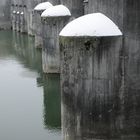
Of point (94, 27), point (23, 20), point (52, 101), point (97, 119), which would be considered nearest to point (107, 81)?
point (97, 119)

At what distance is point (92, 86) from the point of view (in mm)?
8586

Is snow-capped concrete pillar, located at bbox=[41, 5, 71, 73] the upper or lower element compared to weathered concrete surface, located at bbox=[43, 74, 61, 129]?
upper

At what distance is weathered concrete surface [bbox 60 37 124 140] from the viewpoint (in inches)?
335

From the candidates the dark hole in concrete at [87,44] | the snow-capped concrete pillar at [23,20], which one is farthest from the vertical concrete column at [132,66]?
the snow-capped concrete pillar at [23,20]

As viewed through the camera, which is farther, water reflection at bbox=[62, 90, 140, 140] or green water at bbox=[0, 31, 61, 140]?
green water at bbox=[0, 31, 61, 140]

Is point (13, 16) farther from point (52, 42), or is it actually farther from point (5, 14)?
point (52, 42)

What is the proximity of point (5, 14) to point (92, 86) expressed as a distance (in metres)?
32.5

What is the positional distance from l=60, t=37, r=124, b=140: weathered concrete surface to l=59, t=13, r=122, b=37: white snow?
0.14m

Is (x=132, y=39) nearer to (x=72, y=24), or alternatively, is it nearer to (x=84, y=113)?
(x=72, y=24)

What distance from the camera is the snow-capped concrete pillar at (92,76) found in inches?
335

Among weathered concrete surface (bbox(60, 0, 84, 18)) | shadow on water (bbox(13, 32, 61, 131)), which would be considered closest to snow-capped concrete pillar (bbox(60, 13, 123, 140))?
shadow on water (bbox(13, 32, 61, 131))

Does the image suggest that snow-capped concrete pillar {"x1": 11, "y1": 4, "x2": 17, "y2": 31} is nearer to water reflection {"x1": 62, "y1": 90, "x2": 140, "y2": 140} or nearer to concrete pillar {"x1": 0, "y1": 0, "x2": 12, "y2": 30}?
concrete pillar {"x1": 0, "y1": 0, "x2": 12, "y2": 30}

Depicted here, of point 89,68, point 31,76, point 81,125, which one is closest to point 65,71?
point 89,68

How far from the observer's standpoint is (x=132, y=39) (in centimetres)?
859
